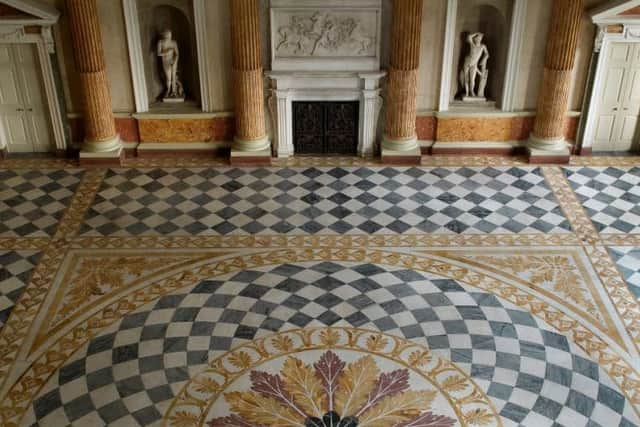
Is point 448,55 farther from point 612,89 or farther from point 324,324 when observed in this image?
point 324,324

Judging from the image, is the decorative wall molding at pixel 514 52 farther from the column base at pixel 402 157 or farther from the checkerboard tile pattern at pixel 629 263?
the checkerboard tile pattern at pixel 629 263

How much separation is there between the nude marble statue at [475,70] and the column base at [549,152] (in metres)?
1.31

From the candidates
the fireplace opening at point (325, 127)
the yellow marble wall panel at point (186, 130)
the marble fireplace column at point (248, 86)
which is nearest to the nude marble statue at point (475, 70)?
the fireplace opening at point (325, 127)

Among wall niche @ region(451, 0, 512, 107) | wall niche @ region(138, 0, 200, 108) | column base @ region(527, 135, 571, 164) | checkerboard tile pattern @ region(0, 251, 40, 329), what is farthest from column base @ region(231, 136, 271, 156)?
column base @ region(527, 135, 571, 164)

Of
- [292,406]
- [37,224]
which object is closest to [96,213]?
[37,224]

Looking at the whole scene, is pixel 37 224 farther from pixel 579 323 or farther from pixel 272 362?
pixel 579 323

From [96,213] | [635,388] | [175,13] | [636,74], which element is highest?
[175,13]

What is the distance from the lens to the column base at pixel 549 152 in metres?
13.2

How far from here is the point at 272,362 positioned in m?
8.50

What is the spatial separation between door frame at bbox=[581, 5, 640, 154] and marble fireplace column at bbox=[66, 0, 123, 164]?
27.3 feet

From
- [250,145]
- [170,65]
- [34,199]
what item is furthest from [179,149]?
[34,199]

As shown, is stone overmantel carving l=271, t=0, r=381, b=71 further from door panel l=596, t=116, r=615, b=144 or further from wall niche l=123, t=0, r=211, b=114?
door panel l=596, t=116, r=615, b=144

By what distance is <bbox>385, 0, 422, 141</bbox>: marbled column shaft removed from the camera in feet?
40.4

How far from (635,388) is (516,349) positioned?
1331mm
